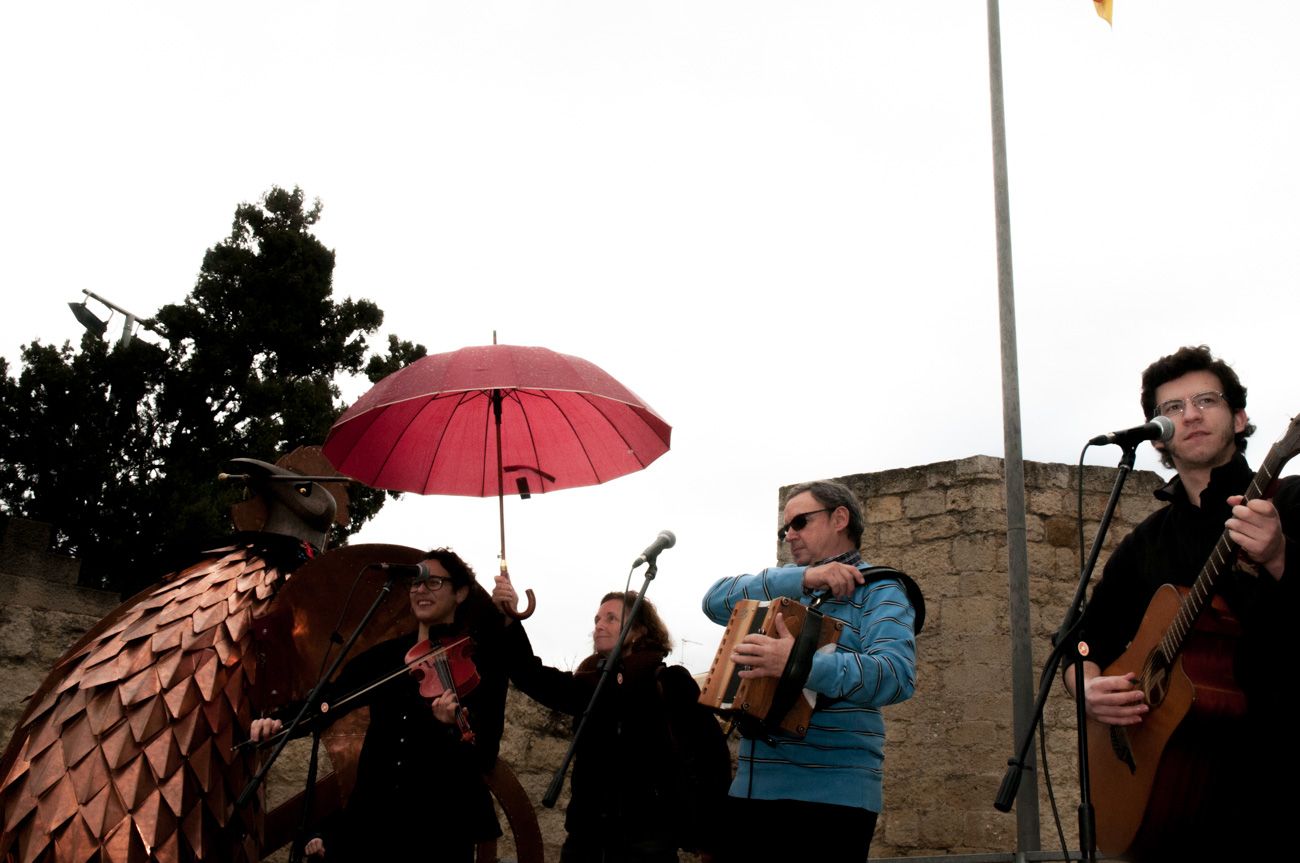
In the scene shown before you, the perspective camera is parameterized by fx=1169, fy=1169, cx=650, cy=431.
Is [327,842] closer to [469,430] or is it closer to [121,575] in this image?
[469,430]

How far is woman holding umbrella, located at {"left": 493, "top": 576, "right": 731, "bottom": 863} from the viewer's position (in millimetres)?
4113

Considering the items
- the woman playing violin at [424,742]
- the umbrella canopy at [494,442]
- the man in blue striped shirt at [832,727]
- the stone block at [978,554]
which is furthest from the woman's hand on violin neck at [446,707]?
the stone block at [978,554]

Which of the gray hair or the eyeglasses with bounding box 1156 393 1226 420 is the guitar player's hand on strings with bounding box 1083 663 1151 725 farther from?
the gray hair

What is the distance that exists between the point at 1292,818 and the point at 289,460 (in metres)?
3.46

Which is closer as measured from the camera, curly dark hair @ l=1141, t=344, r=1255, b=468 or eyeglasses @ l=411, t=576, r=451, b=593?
curly dark hair @ l=1141, t=344, r=1255, b=468


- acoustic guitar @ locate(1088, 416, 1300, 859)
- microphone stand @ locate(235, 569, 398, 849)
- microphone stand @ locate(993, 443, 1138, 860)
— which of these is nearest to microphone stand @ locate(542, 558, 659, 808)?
microphone stand @ locate(235, 569, 398, 849)

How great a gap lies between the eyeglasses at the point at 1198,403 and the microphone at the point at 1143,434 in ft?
0.28

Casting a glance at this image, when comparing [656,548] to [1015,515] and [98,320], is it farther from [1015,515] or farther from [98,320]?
[98,320]

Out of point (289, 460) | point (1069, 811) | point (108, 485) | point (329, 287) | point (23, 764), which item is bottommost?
point (1069, 811)

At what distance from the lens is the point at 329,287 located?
2009cm

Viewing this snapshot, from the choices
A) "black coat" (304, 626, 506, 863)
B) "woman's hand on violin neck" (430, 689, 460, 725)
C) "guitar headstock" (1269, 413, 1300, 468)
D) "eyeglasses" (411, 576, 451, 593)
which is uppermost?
"guitar headstock" (1269, 413, 1300, 468)

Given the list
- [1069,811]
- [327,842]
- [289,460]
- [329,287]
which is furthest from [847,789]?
[329,287]

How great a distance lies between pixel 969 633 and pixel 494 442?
10.3 ft

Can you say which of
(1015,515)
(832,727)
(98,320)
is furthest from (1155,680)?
(98,320)
